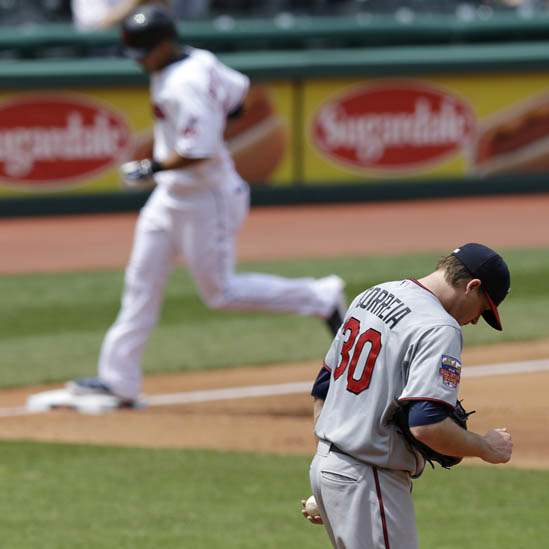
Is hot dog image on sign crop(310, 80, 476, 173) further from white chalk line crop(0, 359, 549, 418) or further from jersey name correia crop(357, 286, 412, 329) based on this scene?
jersey name correia crop(357, 286, 412, 329)

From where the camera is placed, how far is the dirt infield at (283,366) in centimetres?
784

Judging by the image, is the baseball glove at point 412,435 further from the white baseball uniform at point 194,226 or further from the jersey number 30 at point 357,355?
the white baseball uniform at point 194,226

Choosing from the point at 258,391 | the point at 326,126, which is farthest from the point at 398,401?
the point at 326,126

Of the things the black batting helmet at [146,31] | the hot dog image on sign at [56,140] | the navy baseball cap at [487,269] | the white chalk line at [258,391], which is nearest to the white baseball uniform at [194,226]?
the black batting helmet at [146,31]

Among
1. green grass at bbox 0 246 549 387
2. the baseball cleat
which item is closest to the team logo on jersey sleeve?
the baseball cleat

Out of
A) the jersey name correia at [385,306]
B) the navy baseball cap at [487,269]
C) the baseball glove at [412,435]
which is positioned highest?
A: the navy baseball cap at [487,269]

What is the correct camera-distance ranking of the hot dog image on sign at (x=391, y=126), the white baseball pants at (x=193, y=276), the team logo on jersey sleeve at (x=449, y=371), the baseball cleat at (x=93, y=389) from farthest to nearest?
the hot dog image on sign at (x=391, y=126) < the baseball cleat at (x=93, y=389) < the white baseball pants at (x=193, y=276) < the team logo on jersey sleeve at (x=449, y=371)

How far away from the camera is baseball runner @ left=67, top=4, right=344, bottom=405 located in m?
7.80

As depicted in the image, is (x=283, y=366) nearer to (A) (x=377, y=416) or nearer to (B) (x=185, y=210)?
(B) (x=185, y=210)

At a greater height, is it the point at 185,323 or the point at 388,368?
the point at 388,368

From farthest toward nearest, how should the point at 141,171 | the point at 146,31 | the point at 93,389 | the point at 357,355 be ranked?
the point at 93,389 → the point at 141,171 → the point at 146,31 → the point at 357,355

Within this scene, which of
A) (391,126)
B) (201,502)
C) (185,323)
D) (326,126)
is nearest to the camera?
(201,502)

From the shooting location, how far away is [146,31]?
25.5 feet

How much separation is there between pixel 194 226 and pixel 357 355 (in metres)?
3.91
